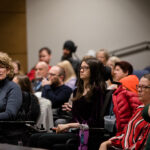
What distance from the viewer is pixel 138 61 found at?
23.5 feet

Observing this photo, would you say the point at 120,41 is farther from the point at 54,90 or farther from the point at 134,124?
the point at 134,124

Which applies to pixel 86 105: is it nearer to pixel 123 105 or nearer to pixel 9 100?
pixel 123 105

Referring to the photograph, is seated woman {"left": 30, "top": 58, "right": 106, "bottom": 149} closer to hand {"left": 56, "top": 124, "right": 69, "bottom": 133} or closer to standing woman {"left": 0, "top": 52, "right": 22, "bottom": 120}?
hand {"left": 56, "top": 124, "right": 69, "bottom": 133}

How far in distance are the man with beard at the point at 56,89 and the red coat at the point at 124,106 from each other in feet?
3.51

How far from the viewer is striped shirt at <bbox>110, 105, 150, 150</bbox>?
2402 mm

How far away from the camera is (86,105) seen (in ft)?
9.82

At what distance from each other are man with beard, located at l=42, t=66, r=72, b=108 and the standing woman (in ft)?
2.62

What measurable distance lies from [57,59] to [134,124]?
4396 mm

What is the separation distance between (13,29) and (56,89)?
2982 mm

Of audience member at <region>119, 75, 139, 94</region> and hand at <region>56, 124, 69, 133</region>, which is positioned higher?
audience member at <region>119, 75, 139, 94</region>

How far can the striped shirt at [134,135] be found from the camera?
94.6 inches

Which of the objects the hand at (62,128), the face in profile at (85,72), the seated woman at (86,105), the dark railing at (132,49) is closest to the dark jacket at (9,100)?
the seated woman at (86,105)

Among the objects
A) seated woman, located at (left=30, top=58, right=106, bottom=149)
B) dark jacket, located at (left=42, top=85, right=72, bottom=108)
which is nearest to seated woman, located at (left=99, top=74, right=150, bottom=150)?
seated woman, located at (left=30, top=58, right=106, bottom=149)

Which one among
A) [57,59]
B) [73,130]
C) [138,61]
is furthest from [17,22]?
[73,130]
